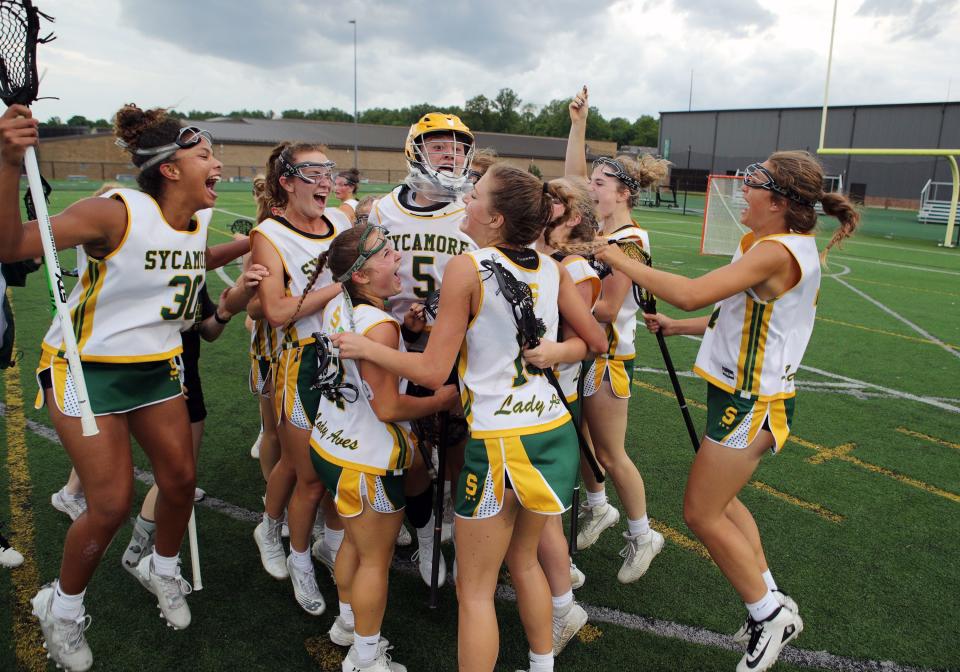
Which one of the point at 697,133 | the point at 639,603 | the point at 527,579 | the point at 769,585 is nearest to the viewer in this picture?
the point at 527,579

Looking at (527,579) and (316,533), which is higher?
(527,579)

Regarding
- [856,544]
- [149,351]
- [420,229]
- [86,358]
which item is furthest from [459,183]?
[856,544]

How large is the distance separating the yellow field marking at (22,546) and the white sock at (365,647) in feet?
5.36

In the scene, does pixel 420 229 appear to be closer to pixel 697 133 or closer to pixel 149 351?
pixel 149 351

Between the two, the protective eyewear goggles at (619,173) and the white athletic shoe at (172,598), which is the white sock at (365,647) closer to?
the white athletic shoe at (172,598)

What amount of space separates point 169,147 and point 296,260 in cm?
89

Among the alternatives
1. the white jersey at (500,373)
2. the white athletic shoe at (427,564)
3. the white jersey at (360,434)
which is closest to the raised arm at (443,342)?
the white jersey at (500,373)

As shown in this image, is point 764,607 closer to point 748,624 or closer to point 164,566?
point 748,624

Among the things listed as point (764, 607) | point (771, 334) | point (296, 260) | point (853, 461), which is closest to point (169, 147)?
point (296, 260)

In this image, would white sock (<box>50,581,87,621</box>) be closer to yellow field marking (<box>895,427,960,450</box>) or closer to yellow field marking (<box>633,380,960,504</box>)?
yellow field marking (<box>633,380,960,504</box>)

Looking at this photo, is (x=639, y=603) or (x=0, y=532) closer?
(x=639, y=603)

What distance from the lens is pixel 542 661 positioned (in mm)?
3057

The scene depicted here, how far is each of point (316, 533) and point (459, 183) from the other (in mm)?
2657

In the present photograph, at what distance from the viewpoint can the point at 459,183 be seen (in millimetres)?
3746
